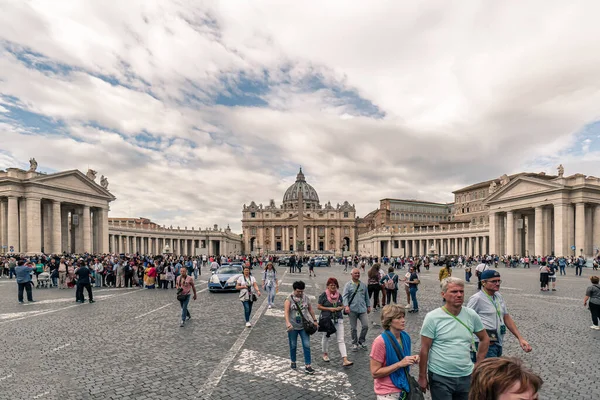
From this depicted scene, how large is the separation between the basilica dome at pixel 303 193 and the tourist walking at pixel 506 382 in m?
150

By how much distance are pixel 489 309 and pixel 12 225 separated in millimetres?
50414

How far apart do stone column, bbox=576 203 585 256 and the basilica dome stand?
109641 mm

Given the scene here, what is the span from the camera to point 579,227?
47.2m

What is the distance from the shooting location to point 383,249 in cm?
9319

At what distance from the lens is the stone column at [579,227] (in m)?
46.8

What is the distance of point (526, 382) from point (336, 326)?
550 cm

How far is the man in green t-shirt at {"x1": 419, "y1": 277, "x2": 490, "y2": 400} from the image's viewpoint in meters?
3.70

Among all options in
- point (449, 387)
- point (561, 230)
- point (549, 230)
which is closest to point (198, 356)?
point (449, 387)

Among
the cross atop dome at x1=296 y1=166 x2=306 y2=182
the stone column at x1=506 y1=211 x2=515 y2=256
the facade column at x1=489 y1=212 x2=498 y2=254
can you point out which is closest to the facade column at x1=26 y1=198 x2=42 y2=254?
the stone column at x1=506 y1=211 x2=515 y2=256

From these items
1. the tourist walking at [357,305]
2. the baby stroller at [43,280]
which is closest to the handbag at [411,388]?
the tourist walking at [357,305]

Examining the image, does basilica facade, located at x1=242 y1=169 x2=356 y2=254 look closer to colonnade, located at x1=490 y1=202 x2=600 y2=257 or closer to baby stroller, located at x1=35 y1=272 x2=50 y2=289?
colonnade, located at x1=490 y1=202 x2=600 y2=257

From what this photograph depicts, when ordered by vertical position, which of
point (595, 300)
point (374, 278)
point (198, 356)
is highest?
point (374, 278)

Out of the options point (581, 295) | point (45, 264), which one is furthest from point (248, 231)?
point (581, 295)

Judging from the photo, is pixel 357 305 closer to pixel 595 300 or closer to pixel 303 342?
pixel 303 342
